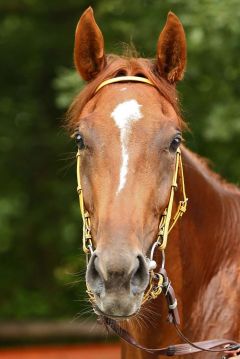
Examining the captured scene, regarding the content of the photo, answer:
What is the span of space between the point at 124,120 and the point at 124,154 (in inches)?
7.6

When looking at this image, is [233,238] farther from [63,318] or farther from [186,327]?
[63,318]

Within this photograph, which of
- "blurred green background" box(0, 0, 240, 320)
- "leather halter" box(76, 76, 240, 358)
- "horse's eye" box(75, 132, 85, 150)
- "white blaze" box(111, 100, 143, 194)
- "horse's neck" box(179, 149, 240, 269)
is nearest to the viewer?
"white blaze" box(111, 100, 143, 194)

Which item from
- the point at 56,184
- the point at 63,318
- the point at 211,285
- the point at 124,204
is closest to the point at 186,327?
the point at 211,285

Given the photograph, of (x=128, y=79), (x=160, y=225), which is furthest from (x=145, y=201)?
(x=128, y=79)

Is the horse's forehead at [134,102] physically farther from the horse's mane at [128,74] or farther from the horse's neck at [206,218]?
the horse's neck at [206,218]

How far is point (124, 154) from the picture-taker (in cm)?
374

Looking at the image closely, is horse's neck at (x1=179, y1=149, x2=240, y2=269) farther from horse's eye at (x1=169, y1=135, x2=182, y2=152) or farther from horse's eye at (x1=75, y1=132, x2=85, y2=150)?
horse's eye at (x1=75, y1=132, x2=85, y2=150)

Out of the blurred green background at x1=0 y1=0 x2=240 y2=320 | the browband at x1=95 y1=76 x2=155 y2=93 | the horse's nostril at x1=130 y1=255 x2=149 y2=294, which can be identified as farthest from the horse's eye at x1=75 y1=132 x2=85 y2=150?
the blurred green background at x1=0 y1=0 x2=240 y2=320

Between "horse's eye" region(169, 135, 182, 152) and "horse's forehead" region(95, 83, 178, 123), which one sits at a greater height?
"horse's forehead" region(95, 83, 178, 123)

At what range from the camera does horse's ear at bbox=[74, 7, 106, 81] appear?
4.21 meters

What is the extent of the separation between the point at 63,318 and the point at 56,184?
252 centimetres

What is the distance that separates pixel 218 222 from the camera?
14.6ft

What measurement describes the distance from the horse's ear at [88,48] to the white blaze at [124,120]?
462 millimetres

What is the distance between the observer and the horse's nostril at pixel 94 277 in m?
3.45
